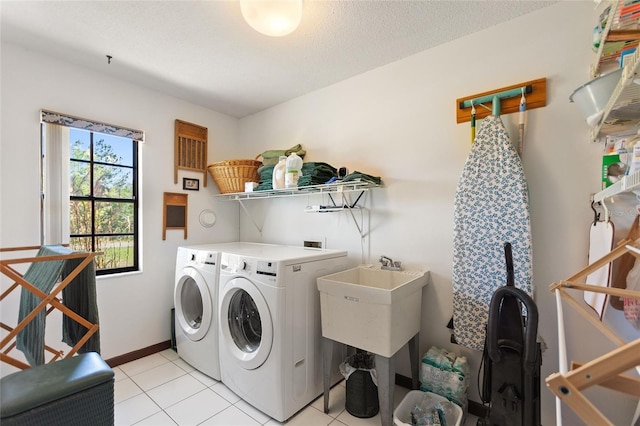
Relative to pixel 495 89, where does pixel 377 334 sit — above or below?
below

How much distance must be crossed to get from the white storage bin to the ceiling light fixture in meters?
2.14

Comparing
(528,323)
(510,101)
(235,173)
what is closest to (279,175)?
(235,173)

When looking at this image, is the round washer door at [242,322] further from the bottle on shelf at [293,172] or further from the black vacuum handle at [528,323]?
the black vacuum handle at [528,323]

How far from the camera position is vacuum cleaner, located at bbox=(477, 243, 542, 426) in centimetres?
123

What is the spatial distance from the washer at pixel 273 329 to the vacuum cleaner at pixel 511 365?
1.02 meters

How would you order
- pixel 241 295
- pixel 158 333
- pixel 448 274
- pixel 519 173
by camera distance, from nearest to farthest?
pixel 519 173 < pixel 448 274 < pixel 241 295 < pixel 158 333

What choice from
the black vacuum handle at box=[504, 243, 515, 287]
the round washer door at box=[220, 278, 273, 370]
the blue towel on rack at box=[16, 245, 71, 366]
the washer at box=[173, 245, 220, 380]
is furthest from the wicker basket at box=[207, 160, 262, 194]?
the black vacuum handle at box=[504, 243, 515, 287]

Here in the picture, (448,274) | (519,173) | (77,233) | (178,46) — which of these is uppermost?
(178,46)

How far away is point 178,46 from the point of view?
1938mm

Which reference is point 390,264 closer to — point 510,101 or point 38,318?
point 510,101

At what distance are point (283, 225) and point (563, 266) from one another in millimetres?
2190

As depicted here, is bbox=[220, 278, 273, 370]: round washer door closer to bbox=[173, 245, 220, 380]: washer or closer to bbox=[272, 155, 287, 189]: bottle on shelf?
bbox=[173, 245, 220, 380]: washer

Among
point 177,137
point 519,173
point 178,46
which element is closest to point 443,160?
point 519,173

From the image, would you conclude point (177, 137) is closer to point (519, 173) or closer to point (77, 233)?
point (77, 233)
